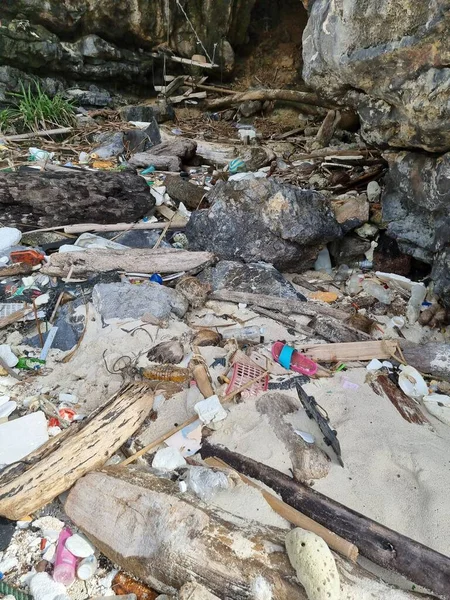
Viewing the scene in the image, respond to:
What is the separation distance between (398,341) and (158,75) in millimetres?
9648

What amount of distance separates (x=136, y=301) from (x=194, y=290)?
20.2 inches

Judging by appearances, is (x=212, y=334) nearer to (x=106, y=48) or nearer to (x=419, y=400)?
(x=419, y=400)

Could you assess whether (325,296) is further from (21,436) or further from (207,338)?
(21,436)

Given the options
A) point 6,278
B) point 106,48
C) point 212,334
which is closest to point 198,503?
point 212,334

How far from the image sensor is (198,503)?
6.22 ft

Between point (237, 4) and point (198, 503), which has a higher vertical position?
point (237, 4)

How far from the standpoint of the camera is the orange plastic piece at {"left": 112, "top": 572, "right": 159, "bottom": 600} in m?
1.75

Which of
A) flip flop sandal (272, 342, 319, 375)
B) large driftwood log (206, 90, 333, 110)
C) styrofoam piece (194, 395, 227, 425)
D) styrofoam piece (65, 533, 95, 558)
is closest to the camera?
styrofoam piece (65, 533, 95, 558)

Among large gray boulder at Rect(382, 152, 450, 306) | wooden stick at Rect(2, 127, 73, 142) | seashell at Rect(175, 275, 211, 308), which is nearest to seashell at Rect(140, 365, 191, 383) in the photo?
seashell at Rect(175, 275, 211, 308)

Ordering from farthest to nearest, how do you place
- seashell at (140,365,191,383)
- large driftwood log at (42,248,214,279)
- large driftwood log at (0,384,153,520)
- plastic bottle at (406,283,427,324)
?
1. large driftwood log at (42,248,214,279)
2. plastic bottle at (406,283,427,324)
3. seashell at (140,365,191,383)
4. large driftwood log at (0,384,153,520)

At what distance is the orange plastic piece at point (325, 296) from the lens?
3.97 meters

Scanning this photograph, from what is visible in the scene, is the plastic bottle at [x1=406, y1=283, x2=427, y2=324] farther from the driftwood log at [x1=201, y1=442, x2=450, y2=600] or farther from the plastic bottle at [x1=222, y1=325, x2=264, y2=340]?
the driftwood log at [x1=201, y1=442, x2=450, y2=600]

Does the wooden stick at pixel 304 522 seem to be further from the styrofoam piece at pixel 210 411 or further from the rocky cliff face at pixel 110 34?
the rocky cliff face at pixel 110 34

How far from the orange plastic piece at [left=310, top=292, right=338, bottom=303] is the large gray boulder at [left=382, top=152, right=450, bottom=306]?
83 cm
